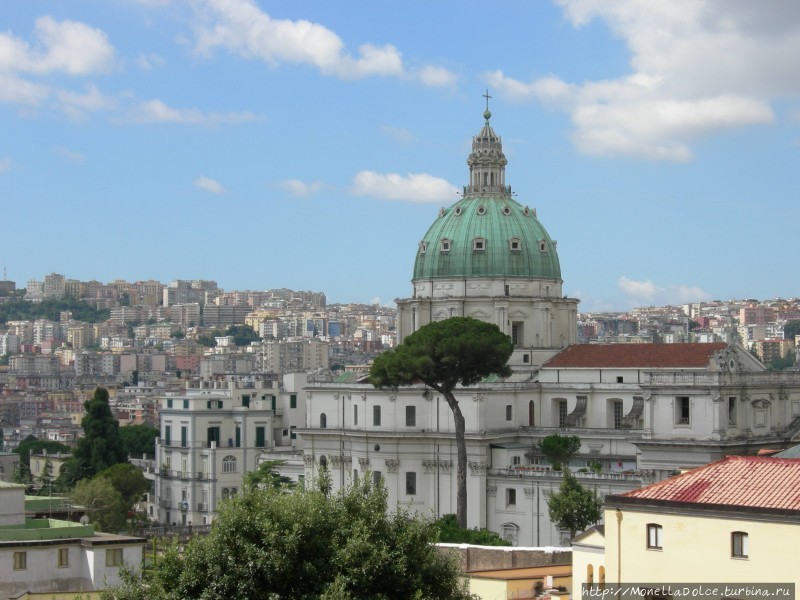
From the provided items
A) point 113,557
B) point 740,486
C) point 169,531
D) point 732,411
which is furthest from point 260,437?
point 740,486

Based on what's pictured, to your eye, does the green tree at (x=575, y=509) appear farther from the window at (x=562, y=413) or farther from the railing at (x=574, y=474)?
the window at (x=562, y=413)

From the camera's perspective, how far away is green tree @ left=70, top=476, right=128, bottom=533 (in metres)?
81.9

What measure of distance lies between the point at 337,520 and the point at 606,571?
18.4 feet

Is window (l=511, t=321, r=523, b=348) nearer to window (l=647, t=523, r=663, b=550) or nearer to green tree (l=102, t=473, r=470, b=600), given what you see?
green tree (l=102, t=473, r=470, b=600)

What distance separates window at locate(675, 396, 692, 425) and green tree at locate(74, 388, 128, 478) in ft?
121

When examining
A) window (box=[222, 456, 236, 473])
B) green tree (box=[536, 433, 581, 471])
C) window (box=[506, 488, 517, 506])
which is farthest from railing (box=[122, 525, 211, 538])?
green tree (box=[536, 433, 581, 471])

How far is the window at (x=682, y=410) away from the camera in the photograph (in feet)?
241

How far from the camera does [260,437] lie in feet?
336

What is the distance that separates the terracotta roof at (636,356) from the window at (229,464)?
2086 centimetres

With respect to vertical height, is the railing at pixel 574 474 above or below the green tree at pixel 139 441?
below

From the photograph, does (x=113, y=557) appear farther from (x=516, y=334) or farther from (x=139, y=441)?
(x=139, y=441)

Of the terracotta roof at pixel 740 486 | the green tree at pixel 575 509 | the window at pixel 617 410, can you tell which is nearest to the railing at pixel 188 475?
the window at pixel 617 410

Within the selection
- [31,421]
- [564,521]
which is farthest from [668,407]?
[31,421]

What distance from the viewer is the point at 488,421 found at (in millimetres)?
83000
